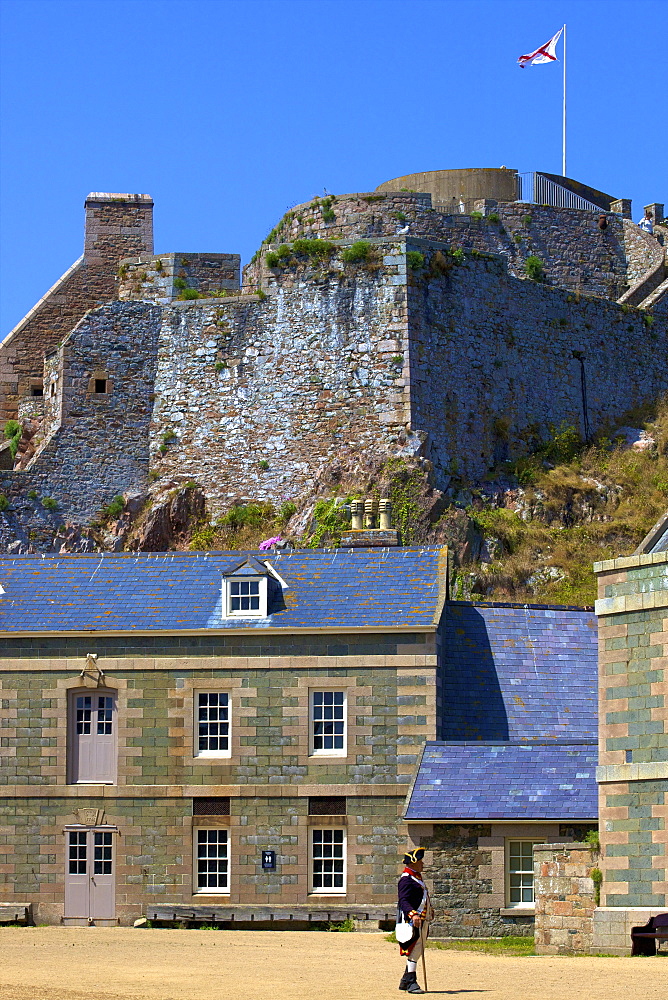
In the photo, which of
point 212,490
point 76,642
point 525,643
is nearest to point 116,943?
point 76,642

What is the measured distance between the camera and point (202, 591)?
34.1 metres

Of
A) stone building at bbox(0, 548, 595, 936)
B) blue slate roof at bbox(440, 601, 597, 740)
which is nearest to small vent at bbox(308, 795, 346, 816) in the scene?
stone building at bbox(0, 548, 595, 936)

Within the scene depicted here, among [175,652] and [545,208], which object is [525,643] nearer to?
[175,652]

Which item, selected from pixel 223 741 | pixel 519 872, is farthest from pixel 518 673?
pixel 519 872

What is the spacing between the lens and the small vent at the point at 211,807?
32531 mm

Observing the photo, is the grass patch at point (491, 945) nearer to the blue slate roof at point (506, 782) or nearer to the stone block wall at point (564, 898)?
the stone block wall at point (564, 898)

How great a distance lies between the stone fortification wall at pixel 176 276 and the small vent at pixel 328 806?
67.0 ft

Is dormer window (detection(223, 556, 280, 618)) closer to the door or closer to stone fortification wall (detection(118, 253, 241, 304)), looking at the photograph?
the door

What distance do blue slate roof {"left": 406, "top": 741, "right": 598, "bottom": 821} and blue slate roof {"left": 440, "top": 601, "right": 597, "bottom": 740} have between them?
1899 mm

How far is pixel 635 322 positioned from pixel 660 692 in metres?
27.5

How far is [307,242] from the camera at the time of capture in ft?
157

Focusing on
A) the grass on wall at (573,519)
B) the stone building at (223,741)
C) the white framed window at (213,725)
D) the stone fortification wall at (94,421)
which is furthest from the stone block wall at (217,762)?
the stone fortification wall at (94,421)

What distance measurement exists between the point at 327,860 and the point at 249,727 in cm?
242

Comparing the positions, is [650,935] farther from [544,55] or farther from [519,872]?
[544,55]
